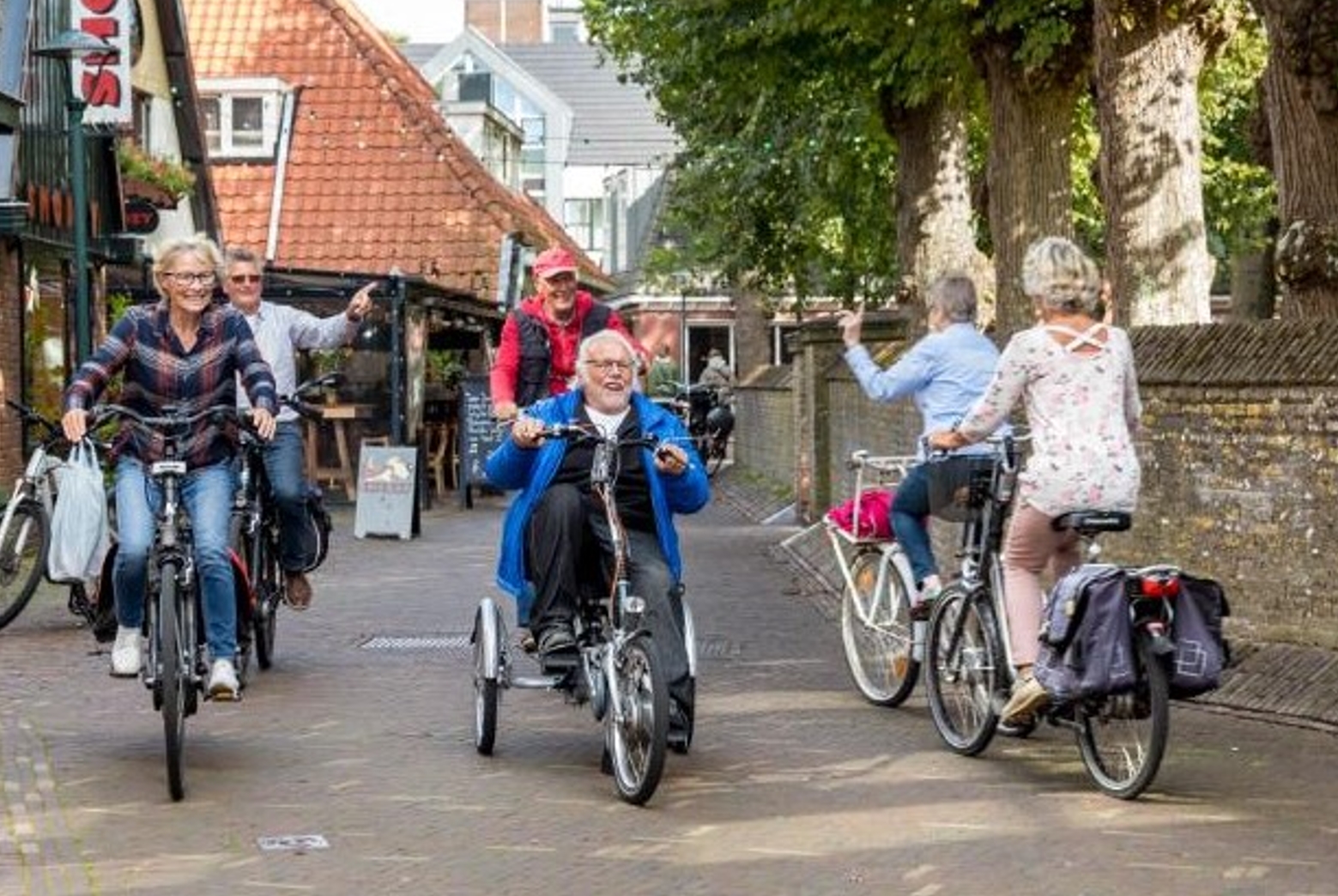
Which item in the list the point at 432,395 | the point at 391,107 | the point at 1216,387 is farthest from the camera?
the point at 391,107

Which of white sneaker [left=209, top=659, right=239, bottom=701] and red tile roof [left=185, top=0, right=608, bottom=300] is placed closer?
white sneaker [left=209, top=659, right=239, bottom=701]

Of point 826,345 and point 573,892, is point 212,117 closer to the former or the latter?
point 826,345

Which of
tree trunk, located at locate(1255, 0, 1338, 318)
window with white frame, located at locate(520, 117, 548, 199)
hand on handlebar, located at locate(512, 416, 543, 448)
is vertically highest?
window with white frame, located at locate(520, 117, 548, 199)

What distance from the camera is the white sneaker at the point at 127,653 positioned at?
9.84 m

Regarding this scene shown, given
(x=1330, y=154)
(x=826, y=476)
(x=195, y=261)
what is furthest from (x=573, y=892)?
(x=826, y=476)

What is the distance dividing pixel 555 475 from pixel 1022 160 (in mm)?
13856

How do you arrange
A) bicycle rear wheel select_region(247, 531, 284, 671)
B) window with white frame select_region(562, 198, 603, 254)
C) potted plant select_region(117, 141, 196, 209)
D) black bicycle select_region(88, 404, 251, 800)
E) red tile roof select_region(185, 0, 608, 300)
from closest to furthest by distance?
black bicycle select_region(88, 404, 251, 800) < bicycle rear wheel select_region(247, 531, 284, 671) < potted plant select_region(117, 141, 196, 209) < red tile roof select_region(185, 0, 608, 300) < window with white frame select_region(562, 198, 603, 254)

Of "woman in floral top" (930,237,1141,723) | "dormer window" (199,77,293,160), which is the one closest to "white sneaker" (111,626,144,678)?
"woman in floral top" (930,237,1141,723)

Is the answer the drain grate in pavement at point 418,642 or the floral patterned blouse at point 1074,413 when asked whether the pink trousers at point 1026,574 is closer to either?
the floral patterned blouse at point 1074,413

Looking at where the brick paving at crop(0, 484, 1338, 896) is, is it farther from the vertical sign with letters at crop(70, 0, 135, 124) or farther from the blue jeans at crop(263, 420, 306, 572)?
the vertical sign with letters at crop(70, 0, 135, 124)

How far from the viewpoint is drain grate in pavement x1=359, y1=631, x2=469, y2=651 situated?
46.9 ft

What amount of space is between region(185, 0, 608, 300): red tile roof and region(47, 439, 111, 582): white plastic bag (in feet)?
101

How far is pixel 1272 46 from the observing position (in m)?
14.1

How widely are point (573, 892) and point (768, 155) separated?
36045 millimetres
